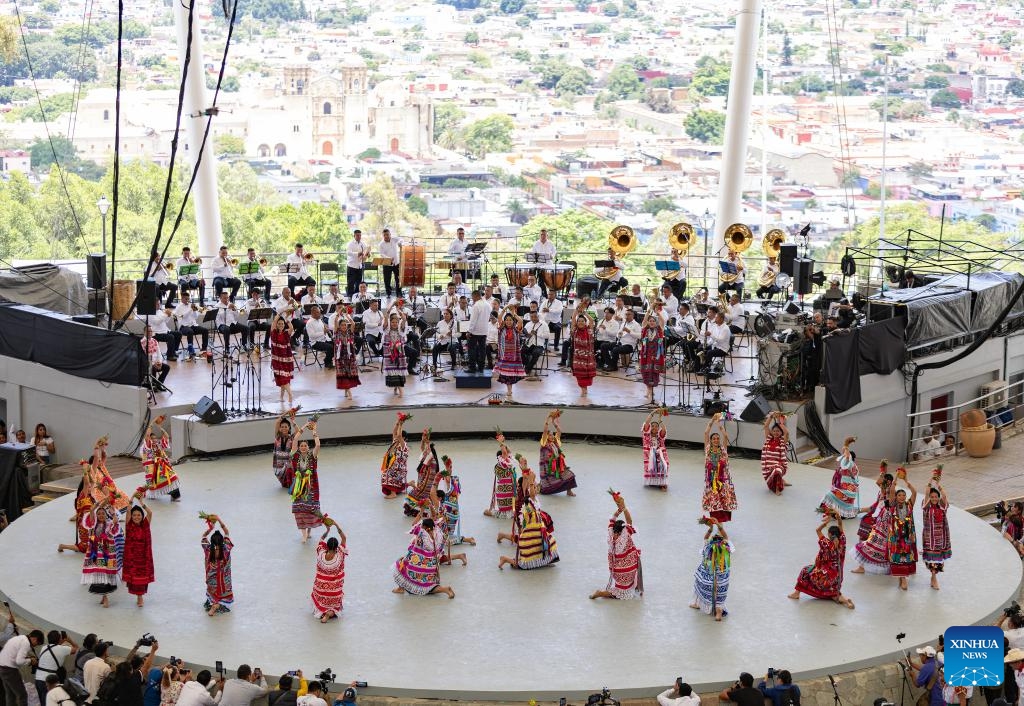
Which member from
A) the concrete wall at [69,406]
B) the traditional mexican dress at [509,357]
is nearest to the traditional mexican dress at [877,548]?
the traditional mexican dress at [509,357]

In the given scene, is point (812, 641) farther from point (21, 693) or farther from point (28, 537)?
point (28, 537)

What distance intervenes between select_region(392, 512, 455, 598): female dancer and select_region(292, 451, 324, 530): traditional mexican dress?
1777 mm

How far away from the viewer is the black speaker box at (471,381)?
22109 mm

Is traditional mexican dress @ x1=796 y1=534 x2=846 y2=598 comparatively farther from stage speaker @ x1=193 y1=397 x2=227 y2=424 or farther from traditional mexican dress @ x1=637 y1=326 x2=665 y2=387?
stage speaker @ x1=193 y1=397 x2=227 y2=424

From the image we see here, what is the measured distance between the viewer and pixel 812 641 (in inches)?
557

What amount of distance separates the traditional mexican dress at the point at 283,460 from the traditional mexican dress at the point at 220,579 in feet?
12.3

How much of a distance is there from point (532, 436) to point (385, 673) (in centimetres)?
835

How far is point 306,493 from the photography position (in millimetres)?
16625

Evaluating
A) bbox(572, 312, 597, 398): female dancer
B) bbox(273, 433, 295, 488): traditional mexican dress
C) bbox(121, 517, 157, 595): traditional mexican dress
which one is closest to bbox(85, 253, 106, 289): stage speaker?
bbox(273, 433, 295, 488): traditional mexican dress

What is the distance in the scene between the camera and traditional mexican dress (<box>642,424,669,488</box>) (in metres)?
18.8

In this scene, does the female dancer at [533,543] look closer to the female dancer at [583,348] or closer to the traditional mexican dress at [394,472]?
the traditional mexican dress at [394,472]

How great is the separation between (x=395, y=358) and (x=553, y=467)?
4220 millimetres

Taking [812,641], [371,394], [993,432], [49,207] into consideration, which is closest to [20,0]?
[49,207]

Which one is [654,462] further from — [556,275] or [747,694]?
[747,694]
